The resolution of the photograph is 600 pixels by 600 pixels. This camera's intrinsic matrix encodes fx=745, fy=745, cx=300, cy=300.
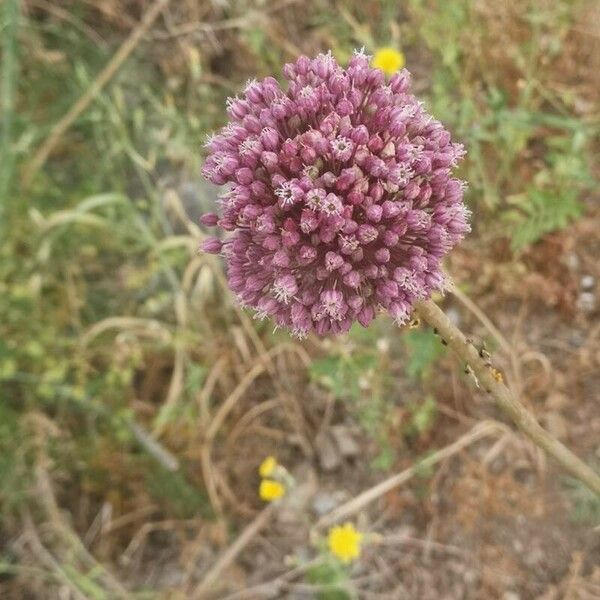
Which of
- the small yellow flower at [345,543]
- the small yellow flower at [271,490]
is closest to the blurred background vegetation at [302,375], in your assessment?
the small yellow flower at [345,543]

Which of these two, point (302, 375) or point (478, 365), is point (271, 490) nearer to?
point (302, 375)

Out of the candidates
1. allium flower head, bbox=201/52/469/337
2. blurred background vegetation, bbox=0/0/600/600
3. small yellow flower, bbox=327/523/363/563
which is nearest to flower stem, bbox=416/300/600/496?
allium flower head, bbox=201/52/469/337

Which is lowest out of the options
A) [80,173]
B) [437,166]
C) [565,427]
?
[565,427]

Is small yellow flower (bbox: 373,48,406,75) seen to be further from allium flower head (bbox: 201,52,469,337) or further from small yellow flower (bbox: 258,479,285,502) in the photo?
small yellow flower (bbox: 258,479,285,502)

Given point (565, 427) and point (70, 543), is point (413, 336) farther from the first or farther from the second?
point (70, 543)

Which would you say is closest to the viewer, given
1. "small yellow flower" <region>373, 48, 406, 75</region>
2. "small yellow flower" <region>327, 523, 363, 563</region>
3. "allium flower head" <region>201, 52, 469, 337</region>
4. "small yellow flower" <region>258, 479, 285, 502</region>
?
"allium flower head" <region>201, 52, 469, 337</region>

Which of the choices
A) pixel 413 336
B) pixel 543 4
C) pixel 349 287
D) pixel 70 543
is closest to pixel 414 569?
pixel 413 336
